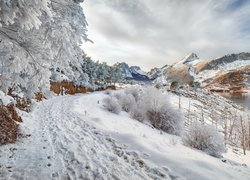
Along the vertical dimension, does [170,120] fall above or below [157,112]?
below

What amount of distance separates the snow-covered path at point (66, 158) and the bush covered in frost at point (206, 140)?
3.60 m

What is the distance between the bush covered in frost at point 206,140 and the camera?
1038cm

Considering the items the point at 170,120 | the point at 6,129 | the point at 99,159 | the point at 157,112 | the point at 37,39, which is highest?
the point at 37,39

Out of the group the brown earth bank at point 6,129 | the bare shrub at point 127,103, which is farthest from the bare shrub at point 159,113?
the brown earth bank at point 6,129

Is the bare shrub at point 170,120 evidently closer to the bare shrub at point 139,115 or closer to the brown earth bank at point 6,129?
the bare shrub at point 139,115

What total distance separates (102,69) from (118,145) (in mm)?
60088

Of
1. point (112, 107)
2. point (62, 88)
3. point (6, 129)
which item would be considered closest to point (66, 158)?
point (6, 129)

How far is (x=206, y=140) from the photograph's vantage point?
10547mm

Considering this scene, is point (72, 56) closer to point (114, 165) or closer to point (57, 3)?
point (57, 3)

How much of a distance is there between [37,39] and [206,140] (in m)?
8.06

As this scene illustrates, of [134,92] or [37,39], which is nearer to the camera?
[37,39]

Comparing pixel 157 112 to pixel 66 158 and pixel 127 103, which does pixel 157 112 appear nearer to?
pixel 127 103

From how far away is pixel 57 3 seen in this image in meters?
5.34

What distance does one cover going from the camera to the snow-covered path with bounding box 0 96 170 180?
242 inches
